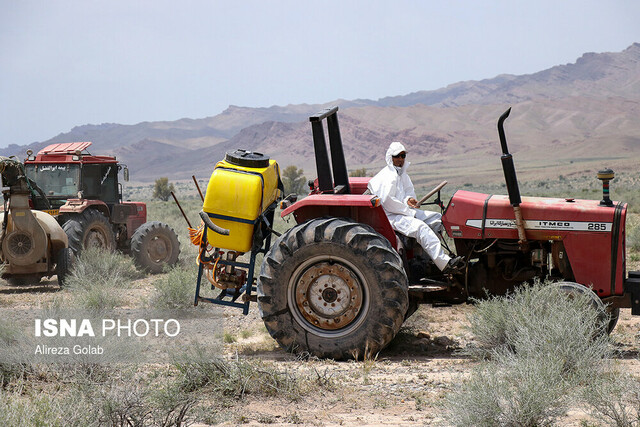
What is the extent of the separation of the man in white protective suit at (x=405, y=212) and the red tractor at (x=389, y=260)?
15 cm

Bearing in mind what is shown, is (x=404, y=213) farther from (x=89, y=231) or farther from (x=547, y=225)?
(x=89, y=231)

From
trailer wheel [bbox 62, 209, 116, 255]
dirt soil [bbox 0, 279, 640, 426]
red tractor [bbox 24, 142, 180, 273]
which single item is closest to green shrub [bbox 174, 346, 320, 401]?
dirt soil [bbox 0, 279, 640, 426]

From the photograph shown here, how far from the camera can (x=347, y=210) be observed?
6848 mm

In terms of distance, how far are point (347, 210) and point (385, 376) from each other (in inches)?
67.4

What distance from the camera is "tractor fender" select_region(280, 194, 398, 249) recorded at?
6.60m

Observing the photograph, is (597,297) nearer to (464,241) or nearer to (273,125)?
(464,241)

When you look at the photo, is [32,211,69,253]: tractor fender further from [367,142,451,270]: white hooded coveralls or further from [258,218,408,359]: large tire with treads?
[367,142,451,270]: white hooded coveralls

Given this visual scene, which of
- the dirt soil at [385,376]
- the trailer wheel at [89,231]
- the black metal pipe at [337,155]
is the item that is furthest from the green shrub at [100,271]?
the black metal pipe at [337,155]

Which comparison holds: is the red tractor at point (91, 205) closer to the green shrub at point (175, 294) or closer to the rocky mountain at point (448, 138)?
the green shrub at point (175, 294)

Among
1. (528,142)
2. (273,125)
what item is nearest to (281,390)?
(528,142)

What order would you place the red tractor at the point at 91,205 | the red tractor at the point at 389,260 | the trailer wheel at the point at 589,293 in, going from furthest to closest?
the red tractor at the point at 91,205 < the red tractor at the point at 389,260 < the trailer wheel at the point at 589,293

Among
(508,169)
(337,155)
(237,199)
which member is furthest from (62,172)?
(508,169)

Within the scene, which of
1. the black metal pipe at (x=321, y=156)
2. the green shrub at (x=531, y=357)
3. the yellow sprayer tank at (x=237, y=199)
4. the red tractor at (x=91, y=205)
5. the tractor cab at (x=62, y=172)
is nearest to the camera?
the green shrub at (x=531, y=357)

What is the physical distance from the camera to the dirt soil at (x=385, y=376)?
480 cm
